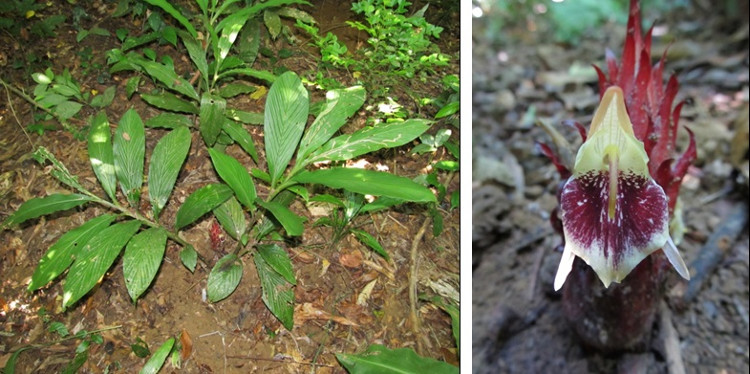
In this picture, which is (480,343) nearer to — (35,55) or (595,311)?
(595,311)

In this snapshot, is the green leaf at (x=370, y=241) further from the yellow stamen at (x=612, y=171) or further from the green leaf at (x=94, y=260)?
the yellow stamen at (x=612, y=171)

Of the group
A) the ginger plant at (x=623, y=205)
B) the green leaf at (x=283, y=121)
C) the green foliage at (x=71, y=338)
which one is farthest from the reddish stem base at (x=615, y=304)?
the green foliage at (x=71, y=338)

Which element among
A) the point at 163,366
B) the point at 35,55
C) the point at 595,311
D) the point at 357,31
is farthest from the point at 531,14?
the point at 35,55

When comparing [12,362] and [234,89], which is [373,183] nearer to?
[234,89]

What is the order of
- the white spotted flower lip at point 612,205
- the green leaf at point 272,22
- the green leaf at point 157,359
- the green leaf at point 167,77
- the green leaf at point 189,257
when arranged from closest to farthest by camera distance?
1. the white spotted flower lip at point 612,205
2. the green leaf at point 157,359
3. the green leaf at point 189,257
4. the green leaf at point 167,77
5. the green leaf at point 272,22

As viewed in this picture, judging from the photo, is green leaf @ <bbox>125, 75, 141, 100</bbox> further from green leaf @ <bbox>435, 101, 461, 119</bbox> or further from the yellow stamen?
the yellow stamen
